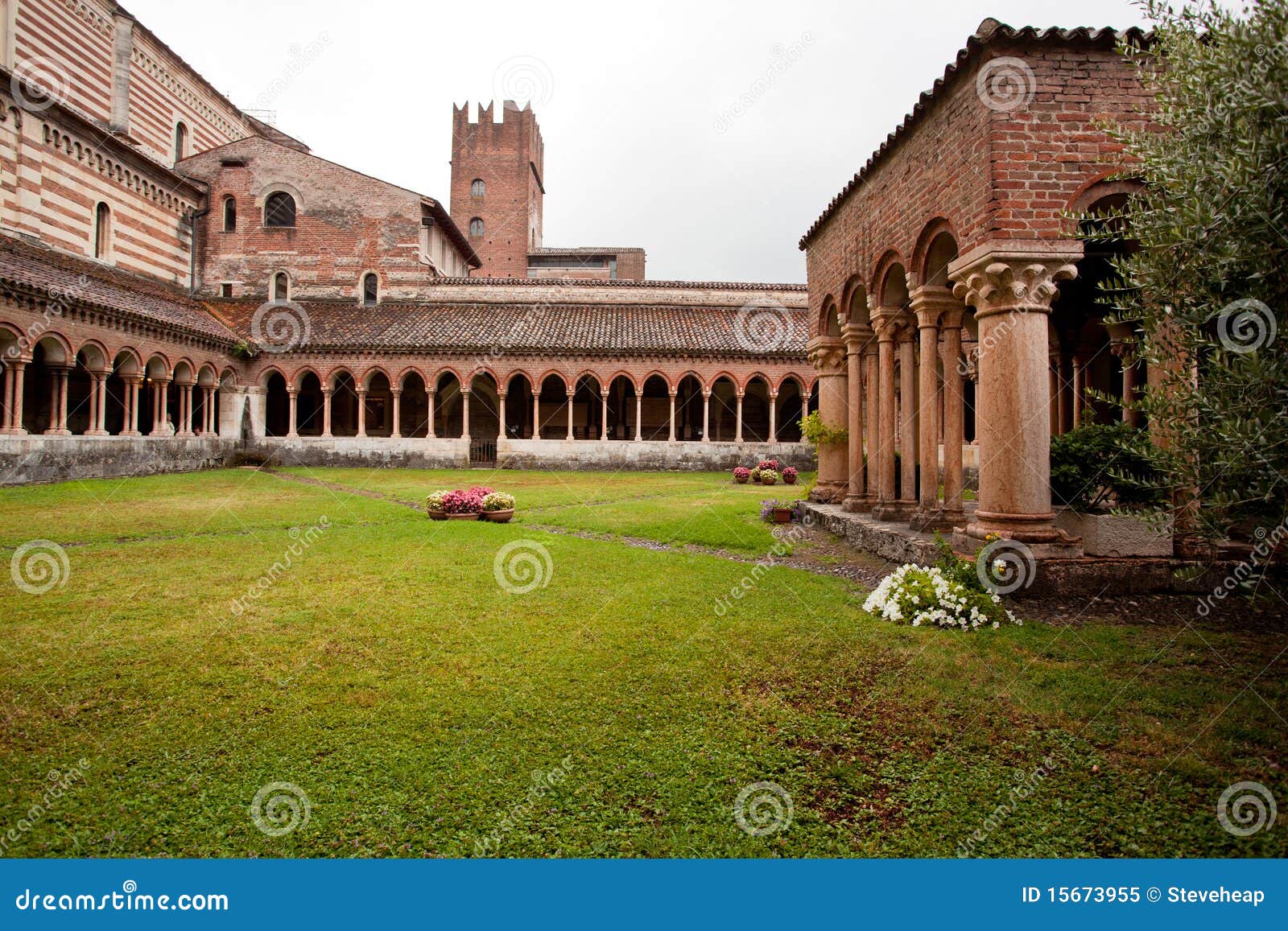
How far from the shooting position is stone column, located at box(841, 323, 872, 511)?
11969mm

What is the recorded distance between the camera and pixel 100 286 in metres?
21.1

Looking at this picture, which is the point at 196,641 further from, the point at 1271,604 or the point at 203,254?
the point at 203,254

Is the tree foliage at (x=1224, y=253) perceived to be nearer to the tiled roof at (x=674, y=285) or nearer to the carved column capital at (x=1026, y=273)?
the carved column capital at (x=1026, y=273)

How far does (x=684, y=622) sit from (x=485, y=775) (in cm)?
297

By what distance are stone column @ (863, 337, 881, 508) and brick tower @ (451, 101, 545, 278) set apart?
42.1 metres

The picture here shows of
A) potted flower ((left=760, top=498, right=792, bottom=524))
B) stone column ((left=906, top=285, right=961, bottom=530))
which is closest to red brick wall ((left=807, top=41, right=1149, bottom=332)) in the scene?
stone column ((left=906, top=285, right=961, bottom=530))

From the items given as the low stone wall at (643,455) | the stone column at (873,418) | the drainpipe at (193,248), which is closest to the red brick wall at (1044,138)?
the stone column at (873,418)

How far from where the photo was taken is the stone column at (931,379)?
9.24m

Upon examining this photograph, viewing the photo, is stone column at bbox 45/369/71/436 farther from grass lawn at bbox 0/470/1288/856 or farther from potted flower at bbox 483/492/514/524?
grass lawn at bbox 0/470/1288/856

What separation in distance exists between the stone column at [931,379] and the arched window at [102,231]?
27088 millimetres

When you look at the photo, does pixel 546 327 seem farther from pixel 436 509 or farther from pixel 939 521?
pixel 939 521

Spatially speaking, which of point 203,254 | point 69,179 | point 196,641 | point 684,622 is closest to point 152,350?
point 69,179

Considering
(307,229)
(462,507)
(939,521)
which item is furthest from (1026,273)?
(307,229)

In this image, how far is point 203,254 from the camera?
30406 mm
